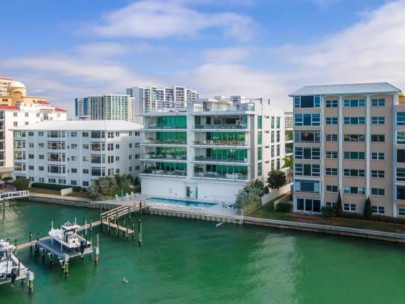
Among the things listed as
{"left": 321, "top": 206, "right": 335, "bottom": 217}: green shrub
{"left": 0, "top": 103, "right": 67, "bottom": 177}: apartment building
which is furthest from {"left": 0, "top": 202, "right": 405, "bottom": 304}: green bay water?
{"left": 0, "top": 103, "right": 67, "bottom": 177}: apartment building

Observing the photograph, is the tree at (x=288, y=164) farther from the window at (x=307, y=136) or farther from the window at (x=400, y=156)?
the window at (x=400, y=156)

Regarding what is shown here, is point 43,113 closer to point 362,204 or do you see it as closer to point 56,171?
point 56,171

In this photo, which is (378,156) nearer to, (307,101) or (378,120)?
(378,120)

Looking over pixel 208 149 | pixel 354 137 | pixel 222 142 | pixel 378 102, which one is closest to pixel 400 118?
pixel 378 102

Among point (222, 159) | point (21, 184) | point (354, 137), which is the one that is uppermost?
point (354, 137)

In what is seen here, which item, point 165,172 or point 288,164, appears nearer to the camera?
point 165,172

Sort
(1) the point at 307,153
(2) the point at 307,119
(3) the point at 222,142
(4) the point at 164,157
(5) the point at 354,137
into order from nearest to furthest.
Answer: (5) the point at 354,137
(2) the point at 307,119
(1) the point at 307,153
(3) the point at 222,142
(4) the point at 164,157

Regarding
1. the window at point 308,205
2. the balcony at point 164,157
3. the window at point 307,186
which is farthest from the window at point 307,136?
the balcony at point 164,157
